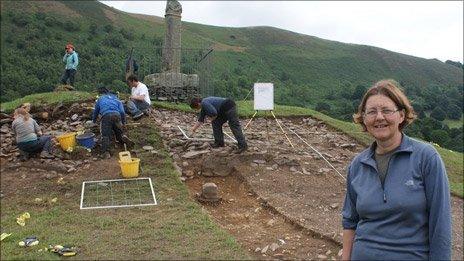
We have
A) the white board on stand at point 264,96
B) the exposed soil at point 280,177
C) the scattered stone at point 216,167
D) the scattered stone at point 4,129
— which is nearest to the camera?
the exposed soil at point 280,177

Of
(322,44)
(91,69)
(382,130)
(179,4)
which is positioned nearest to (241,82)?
(91,69)

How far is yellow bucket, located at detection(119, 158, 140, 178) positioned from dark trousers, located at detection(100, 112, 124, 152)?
136cm

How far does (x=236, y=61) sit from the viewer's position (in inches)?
2963

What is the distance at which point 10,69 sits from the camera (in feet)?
163

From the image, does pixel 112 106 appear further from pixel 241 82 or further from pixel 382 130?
pixel 241 82

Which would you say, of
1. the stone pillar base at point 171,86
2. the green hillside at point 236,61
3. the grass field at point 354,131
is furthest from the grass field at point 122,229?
the green hillside at point 236,61

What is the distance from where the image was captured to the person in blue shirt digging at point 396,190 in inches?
Result: 104

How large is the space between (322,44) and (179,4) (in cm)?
9039

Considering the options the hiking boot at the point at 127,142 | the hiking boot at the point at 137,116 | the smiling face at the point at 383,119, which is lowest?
the hiking boot at the point at 127,142

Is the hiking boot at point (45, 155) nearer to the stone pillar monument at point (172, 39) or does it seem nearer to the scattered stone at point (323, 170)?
the scattered stone at point (323, 170)

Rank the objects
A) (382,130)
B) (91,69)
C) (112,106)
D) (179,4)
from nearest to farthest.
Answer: (382,130), (112,106), (179,4), (91,69)

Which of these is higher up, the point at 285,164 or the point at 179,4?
the point at 179,4

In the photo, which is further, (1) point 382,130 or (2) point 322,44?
(2) point 322,44

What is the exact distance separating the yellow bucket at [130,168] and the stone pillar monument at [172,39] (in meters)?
9.18
